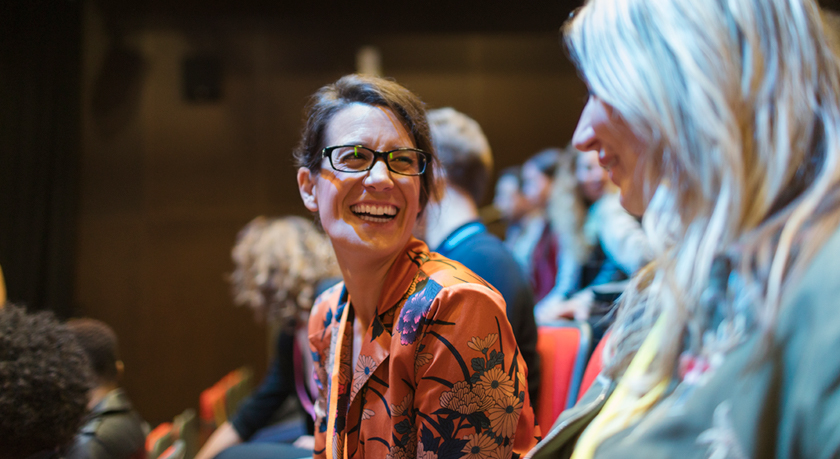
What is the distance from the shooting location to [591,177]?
3523mm

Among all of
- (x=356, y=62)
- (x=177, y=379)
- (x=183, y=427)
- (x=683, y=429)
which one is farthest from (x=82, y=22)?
(x=683, y=429)

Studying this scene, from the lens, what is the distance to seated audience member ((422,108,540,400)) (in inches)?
63.4

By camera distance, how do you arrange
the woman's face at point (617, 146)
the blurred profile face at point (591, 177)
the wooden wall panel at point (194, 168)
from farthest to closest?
the wooden wall panel at point (194, 168) < the blurred profile face at point (591, 177) < the woman's face at point (617, 146)

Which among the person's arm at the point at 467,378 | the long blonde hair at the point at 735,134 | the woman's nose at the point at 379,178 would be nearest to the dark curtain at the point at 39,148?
the woman's nose at the point at 379,178

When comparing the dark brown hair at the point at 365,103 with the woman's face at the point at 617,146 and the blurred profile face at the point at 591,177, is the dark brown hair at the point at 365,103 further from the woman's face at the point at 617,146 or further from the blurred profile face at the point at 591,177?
the blurred profile face at the point at 591,177

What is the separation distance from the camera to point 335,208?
3.62 ft

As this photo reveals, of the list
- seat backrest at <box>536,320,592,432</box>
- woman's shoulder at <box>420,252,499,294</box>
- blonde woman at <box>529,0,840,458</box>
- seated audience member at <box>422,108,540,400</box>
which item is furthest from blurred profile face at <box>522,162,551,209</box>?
blonde woman at <box>529,0,840,458</box>

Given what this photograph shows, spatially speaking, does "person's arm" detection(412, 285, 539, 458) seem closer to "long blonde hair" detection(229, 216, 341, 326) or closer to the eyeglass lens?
the eyeglass lens

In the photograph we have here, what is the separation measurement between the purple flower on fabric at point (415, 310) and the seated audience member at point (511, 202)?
3611 mm

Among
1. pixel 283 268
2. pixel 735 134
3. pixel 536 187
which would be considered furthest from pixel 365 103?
pixel 536 187

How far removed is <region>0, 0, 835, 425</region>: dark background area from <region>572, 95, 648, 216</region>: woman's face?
4.07 metres

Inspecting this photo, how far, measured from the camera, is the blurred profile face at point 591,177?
344 centimetres

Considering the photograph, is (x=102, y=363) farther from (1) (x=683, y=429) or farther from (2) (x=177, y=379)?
(2) (x=177, y=379)

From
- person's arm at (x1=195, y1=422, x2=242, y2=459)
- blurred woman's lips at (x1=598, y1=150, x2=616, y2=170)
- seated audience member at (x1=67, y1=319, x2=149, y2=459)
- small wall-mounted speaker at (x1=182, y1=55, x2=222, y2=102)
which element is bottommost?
person's arm at (x1=195, y1=422, x2=242, y2=459)
